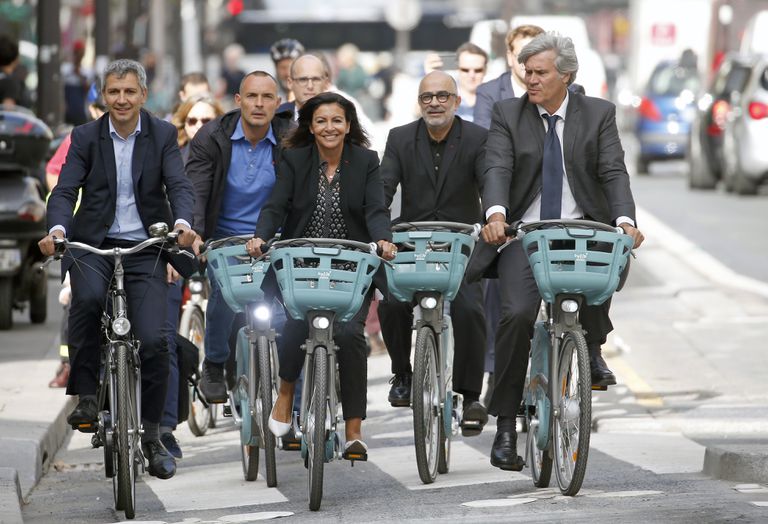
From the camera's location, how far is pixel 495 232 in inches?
340

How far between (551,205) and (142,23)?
3281cm

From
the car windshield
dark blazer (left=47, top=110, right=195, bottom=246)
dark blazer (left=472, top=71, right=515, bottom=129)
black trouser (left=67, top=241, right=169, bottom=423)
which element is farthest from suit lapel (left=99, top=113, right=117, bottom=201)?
the car windshield

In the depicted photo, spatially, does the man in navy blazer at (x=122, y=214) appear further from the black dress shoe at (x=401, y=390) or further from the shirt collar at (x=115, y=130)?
the black dress shoe at (x=401, y=390)

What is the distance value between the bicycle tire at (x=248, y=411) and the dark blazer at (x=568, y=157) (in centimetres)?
145

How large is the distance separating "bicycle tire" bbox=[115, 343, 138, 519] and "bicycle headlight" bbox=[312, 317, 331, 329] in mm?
790

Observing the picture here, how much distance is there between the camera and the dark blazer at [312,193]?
29.5 ft

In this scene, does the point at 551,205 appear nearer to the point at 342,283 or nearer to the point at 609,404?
the point at 342,283

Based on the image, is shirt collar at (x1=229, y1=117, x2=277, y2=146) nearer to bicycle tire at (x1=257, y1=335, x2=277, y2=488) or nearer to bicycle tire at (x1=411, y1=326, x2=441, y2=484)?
bicycle tire at (x1=257, y1=335, x2=277, y2=488)

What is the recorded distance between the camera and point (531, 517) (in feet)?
26.2

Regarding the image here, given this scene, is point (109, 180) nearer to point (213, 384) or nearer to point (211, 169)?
point (211, 169)

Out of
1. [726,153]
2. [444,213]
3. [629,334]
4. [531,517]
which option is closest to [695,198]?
[726,153]

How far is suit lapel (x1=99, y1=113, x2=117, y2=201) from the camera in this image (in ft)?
29.0

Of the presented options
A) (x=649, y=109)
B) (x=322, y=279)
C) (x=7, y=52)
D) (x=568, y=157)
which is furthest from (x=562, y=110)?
(x=649, y=109)

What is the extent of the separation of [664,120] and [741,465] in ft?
84.7
